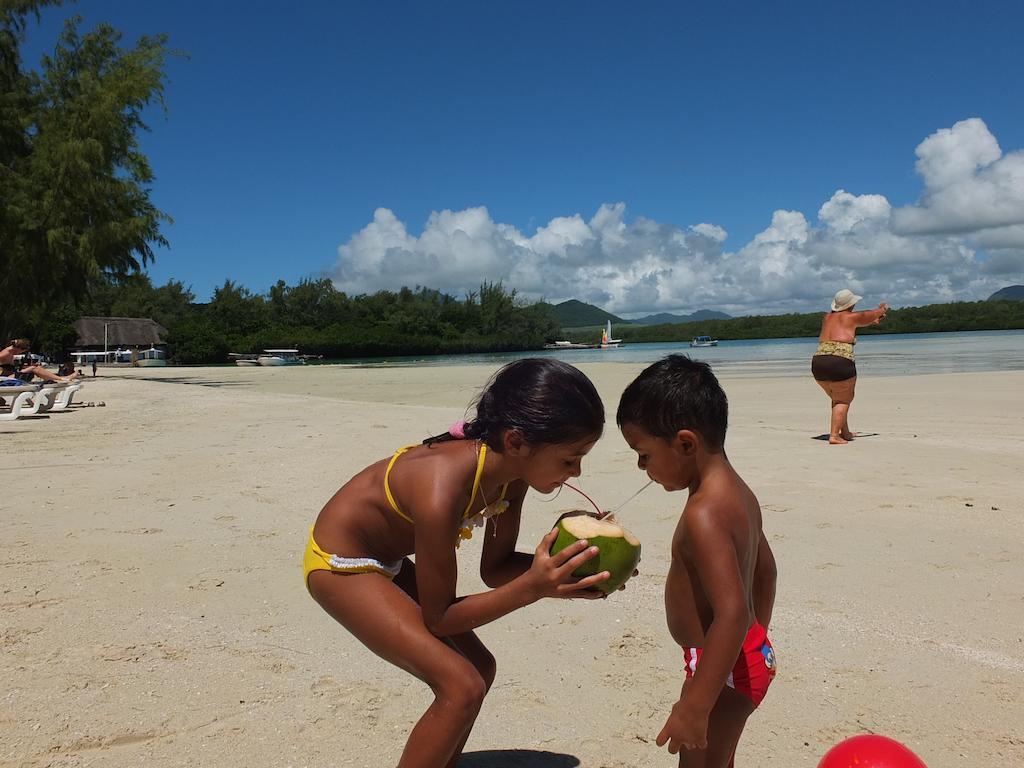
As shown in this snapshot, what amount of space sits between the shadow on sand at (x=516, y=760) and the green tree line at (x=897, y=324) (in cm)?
11588

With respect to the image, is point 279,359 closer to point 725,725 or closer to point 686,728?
point 725,725

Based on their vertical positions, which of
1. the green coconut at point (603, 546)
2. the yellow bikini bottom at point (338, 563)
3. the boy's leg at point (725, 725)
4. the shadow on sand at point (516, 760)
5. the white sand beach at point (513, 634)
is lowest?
the shadow on sand at point (516, 760)

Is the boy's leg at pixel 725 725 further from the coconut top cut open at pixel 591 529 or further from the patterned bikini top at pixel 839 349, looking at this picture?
the patterned bikini top at pixel 839 349

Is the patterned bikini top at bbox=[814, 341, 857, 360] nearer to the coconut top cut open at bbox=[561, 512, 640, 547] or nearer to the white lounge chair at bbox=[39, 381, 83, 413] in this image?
the coconut top cut open at bbox=[561, 512, 640, 547]

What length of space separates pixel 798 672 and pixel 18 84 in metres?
33.3

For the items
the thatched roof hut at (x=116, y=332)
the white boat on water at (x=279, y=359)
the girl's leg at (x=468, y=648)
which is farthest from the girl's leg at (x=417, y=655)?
the thatched roof hut at (x=116, y=332)

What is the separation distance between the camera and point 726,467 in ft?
8.15

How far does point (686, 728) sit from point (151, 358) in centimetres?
8219

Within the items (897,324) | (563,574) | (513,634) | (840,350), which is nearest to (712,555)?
(563,574)

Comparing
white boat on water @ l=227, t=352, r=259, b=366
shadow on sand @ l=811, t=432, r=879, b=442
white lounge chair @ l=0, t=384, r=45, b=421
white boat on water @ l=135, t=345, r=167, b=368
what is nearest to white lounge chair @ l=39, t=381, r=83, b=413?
white lounge chair @ l=0, t=384, r=45, b=421

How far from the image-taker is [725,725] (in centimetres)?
238

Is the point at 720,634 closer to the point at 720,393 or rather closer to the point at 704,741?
the point at 704,741

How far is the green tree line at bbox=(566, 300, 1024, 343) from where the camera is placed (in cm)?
11750

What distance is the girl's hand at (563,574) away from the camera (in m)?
2.27
